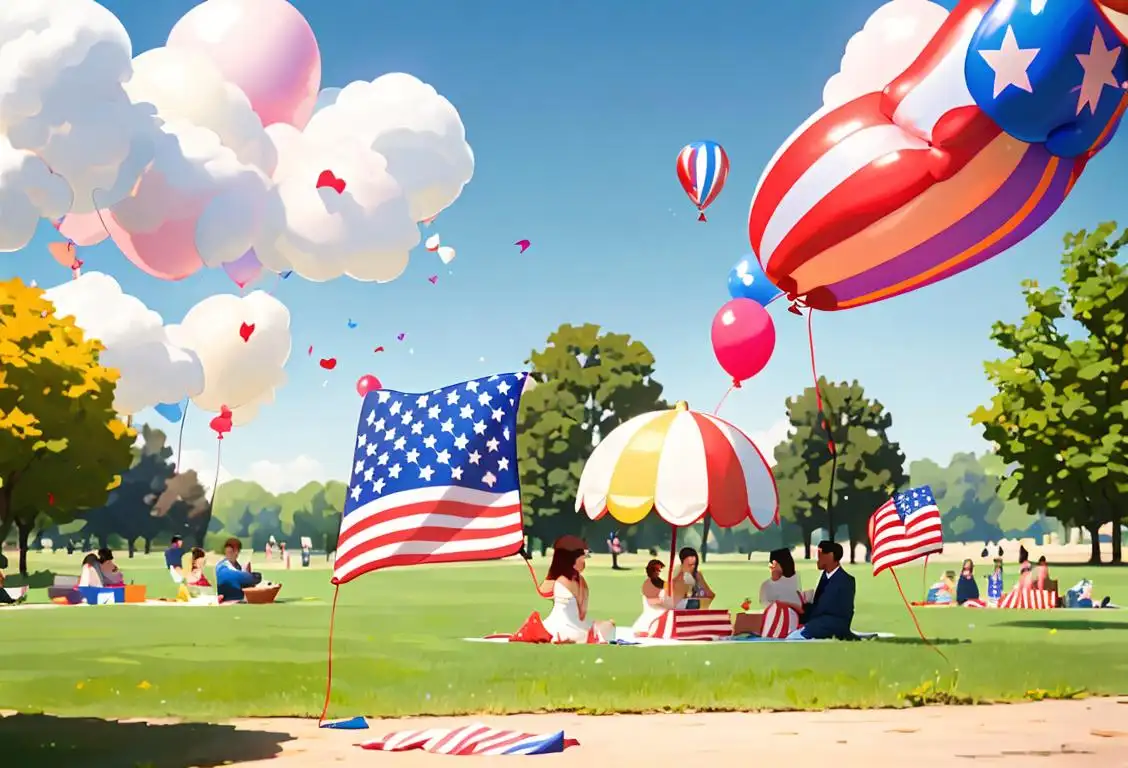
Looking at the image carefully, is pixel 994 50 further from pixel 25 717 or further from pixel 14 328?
pixel 14 328

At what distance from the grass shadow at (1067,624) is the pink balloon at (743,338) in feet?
22.7

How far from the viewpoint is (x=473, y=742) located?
472 inches

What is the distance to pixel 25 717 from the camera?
13789 mm

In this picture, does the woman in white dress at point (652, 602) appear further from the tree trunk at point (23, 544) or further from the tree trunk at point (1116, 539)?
the tree trunk at point (1116, 539)

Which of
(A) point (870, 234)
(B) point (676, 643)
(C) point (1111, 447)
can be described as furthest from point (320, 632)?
(C) point (1111, 447)

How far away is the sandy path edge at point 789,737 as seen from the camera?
447 inches

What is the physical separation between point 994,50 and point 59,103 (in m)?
21.5

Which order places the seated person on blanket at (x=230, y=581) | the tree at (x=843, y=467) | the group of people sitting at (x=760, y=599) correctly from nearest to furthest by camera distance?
the group of people sitting at (x=760, y=599), the seated person on blanket at (x=230, y=581), the tree at (x=843, y=467)

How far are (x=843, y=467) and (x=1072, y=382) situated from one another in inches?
1731

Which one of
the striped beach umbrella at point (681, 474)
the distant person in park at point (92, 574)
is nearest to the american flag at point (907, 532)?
the striped beach umbrella at point (681, 474)

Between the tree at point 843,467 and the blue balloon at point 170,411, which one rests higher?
the tree at point 843,467

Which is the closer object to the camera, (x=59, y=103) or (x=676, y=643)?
(x=676, y=643)

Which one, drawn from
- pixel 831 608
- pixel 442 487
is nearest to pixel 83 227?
pixel 831 608

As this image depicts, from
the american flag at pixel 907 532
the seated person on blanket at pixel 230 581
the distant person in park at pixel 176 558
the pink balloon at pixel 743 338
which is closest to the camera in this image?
the american flag at pixel 907 532
